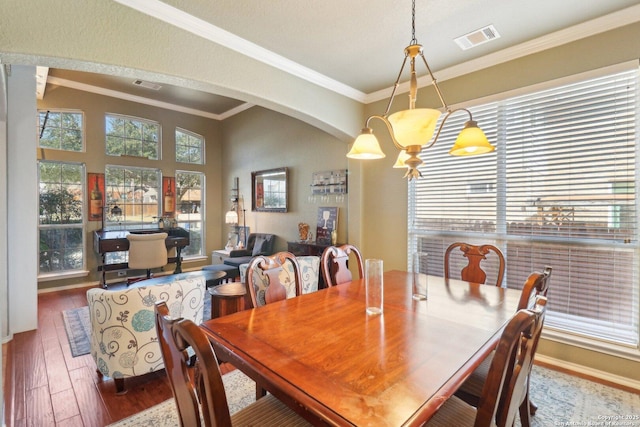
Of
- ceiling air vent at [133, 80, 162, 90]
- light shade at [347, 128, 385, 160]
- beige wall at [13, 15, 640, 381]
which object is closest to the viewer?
light shade at [347, 128, 385, 160]

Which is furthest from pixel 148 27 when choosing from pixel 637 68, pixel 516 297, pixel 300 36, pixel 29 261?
pixel 637 68

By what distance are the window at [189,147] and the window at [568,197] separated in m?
5.47

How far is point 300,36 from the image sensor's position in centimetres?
268

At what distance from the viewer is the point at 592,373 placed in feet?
8.27

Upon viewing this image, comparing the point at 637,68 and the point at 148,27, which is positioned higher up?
the point at 148,27

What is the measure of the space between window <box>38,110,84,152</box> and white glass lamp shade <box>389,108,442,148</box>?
5.87 m

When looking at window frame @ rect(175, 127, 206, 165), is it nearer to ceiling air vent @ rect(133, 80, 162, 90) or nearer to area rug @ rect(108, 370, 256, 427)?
ceiling air vent @ rect(133, 80, 162, 90)

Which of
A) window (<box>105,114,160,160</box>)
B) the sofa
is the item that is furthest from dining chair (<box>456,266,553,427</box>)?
window (<box>105,114,160,160</box>)

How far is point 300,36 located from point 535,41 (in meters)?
2.10

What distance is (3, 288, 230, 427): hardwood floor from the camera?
2018mm

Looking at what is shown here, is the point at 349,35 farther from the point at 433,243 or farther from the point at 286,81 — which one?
the point at 433,243

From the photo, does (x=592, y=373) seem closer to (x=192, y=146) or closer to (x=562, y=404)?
(x=562, y=404)

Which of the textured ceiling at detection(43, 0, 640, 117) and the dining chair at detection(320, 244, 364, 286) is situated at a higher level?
the textured ceiling at detection(43, 0, 640, 117)

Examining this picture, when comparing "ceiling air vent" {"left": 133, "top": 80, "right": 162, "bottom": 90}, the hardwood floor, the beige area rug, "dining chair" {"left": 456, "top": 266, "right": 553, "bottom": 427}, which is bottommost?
the beige area rug
